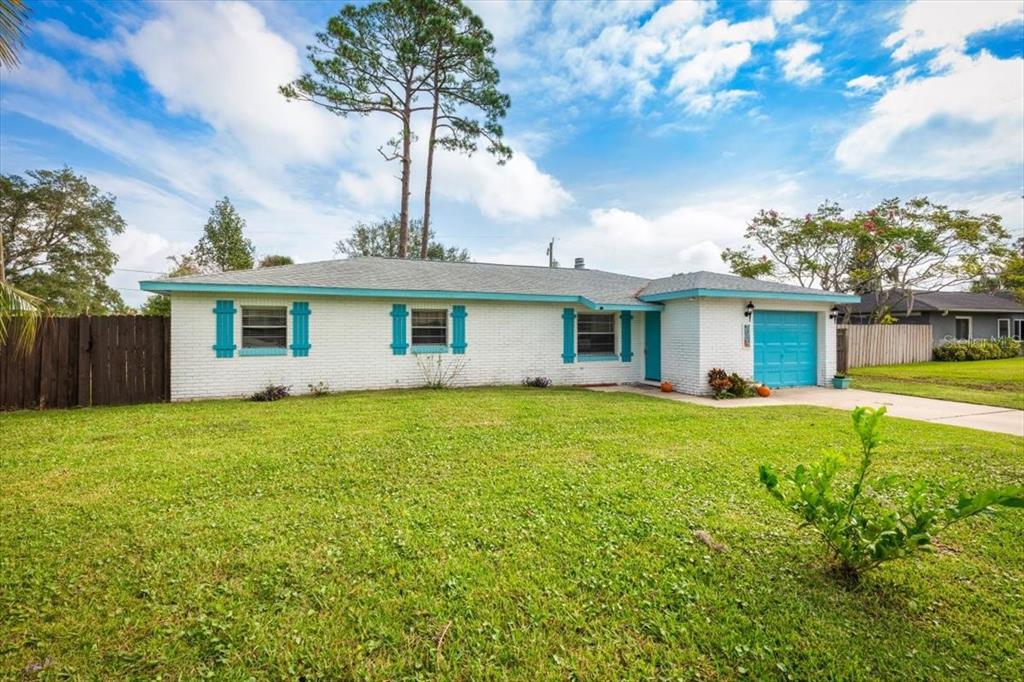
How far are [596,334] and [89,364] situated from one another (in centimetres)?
1171

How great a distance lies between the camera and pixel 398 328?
11008 mm

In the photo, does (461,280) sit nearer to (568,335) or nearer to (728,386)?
(568,335)

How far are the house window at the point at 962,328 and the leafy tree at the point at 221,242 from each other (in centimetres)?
4040

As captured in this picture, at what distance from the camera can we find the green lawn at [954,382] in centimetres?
1007

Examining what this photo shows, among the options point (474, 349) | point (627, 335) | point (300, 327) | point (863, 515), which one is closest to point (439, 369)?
point (474, 349)

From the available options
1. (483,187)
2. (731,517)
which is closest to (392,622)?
(731,517)

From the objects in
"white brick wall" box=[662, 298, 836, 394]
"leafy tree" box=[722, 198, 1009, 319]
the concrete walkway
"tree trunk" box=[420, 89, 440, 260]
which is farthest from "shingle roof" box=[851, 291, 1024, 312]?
"tree trunk" box=[420, 89, 440, 260]

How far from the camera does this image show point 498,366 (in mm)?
11898

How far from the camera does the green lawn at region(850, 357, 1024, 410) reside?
10070mm

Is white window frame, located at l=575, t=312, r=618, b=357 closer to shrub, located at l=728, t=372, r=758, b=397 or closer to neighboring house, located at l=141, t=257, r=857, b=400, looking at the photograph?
neighboring house, located at l=141, t=257, r=857, b=400

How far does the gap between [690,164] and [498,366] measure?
955 cm

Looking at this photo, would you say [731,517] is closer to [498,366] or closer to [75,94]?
[498,366]

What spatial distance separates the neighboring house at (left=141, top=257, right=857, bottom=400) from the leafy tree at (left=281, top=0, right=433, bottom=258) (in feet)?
23.3

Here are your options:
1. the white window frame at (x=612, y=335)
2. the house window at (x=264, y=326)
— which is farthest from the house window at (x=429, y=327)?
the white window frame at (x=612, y=335)
